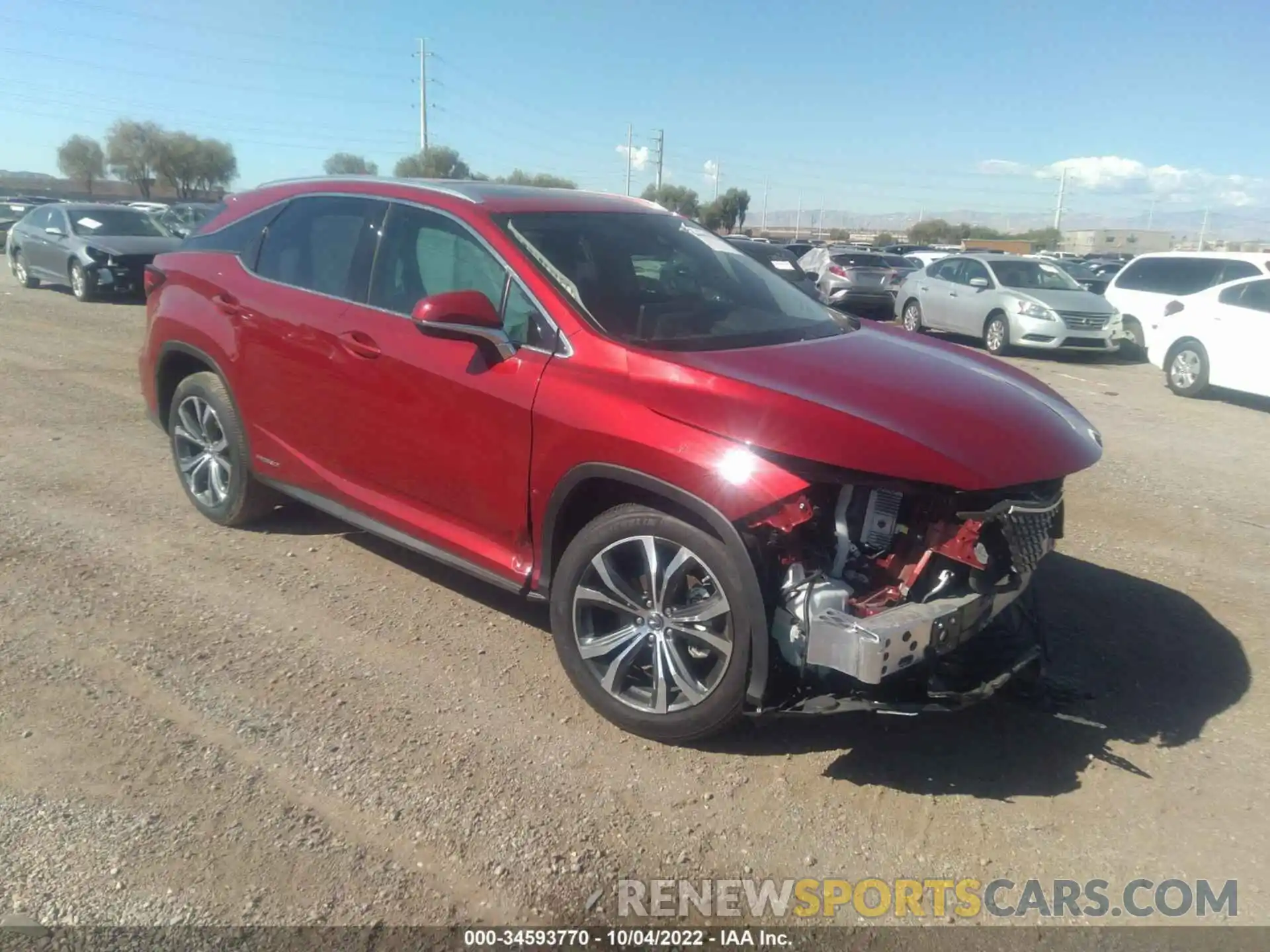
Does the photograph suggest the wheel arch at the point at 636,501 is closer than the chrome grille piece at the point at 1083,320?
Yes

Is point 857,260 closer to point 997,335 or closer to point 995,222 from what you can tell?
point 997,335

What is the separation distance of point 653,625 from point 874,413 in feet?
3.42

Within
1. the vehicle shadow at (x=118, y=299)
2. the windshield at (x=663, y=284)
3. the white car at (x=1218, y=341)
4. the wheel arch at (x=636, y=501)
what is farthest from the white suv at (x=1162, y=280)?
the vehicle shadow at (x=118, y=299)

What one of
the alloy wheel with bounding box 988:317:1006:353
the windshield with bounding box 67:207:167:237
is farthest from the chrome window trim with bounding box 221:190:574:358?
the windshield with bounding box 67:207:167:237

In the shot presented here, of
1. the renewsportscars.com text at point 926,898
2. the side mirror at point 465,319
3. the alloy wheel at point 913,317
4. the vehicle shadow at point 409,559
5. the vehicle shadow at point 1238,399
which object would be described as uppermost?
the side mirror at point 465,319

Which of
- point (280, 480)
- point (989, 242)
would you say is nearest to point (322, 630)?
point (280, 480)

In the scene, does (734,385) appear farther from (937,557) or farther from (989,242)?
(989,242)

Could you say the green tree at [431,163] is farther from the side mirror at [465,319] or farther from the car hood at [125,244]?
the side mirror at [465,319]

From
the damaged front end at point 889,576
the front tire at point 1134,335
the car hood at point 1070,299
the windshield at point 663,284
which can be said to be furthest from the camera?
the front tire at point 1134,335

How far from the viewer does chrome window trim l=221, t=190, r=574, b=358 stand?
11.7 feet

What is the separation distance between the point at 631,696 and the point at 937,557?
3.86ft

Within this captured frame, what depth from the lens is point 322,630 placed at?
418 centimetres

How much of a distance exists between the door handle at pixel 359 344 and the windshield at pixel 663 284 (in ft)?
2.59

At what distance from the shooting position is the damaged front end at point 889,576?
2.97 m
